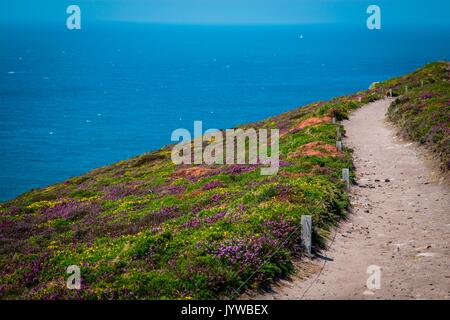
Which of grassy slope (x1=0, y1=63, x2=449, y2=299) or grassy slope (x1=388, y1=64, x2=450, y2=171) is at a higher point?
grassy slope (x1=388, y1=64, x2=450, y2=171)

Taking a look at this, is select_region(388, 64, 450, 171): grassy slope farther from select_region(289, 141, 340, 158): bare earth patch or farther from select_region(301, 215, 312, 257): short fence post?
select_region(301, 215, 312, 257): short fence post

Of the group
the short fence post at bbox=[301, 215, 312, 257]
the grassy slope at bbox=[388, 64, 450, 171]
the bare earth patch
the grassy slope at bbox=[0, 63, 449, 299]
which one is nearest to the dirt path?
the short fence post at bbox=[301, 215, 312, 257]

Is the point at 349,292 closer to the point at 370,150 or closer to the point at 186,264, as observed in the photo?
the point at 186,264

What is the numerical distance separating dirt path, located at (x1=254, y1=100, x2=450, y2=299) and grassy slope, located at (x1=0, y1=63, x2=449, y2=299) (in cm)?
96

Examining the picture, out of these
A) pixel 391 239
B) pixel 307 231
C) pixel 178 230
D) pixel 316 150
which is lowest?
pixel 391 239

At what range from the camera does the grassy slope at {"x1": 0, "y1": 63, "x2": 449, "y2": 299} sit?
15.2 meters

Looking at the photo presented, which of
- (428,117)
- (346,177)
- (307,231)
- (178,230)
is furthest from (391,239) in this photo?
(428,117)

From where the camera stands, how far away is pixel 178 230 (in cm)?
1986

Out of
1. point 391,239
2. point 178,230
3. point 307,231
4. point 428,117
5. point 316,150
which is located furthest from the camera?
point 428,117

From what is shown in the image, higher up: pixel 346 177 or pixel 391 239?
pixel 346 177

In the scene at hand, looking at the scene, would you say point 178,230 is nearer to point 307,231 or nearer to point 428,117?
point 307,231

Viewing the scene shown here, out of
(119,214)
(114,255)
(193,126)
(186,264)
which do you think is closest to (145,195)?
(119,214)

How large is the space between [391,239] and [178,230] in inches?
333
